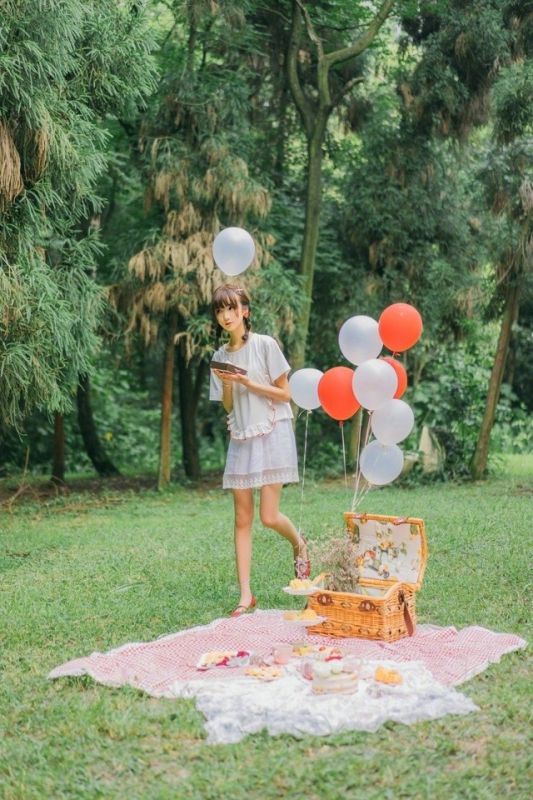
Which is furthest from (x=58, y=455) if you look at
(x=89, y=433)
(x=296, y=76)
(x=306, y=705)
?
(x=306, y=705)

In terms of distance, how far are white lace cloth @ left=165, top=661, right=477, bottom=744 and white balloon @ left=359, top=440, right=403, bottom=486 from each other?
137cm

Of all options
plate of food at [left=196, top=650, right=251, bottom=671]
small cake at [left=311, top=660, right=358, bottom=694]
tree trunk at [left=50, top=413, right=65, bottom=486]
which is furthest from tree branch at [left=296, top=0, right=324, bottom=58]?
small cake at [left=311, top=660, right=358, bottom=694]

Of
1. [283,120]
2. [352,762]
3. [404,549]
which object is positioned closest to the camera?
[352,762]

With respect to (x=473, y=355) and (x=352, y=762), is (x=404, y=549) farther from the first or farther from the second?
(x=473, y=355)

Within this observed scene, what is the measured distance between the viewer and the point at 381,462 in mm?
5051

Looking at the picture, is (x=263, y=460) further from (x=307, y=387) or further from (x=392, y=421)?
(x=392, y=421)

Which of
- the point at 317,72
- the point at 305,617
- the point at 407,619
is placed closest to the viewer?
the point at 305,617

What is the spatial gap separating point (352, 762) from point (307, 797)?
0.25m

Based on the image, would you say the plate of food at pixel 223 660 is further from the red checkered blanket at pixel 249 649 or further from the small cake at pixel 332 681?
the small cake at pixel 332 681

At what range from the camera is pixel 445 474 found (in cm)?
1248

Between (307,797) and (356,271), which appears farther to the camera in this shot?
(356,271)

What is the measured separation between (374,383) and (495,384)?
26.1 feet

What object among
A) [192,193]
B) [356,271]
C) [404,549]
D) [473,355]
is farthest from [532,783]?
[473,355]

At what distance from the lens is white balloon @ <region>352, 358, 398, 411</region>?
15.4ft
